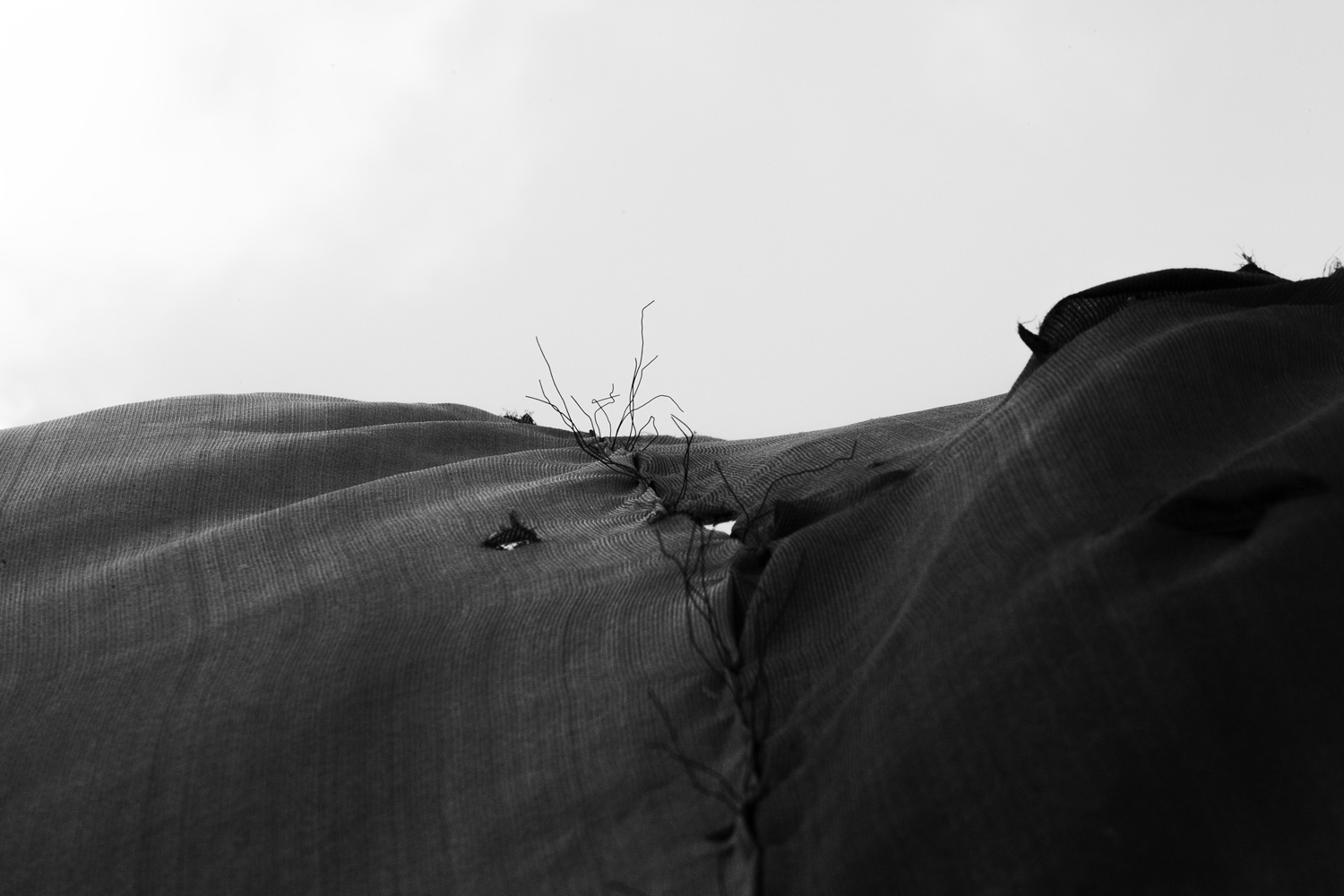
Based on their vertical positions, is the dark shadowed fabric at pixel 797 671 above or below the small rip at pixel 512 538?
below

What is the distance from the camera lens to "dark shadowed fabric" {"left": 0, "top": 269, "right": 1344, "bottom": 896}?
1.58 ft

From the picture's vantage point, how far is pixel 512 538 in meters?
0.79

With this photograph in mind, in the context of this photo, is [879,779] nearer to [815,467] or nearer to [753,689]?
[753,689]

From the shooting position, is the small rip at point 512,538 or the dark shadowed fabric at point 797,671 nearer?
the dark shadowed fabric at point 797,671

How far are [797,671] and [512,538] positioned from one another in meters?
0.27

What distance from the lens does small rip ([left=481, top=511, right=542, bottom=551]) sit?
2.54 feet

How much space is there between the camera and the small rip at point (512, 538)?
775 millimetres

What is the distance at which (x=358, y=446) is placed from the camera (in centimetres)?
96

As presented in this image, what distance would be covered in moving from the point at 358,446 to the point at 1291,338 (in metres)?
0.65

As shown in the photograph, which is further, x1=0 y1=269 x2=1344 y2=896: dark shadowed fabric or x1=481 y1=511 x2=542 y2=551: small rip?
x1=481 y1=511 x2=542 y2=551: small rip

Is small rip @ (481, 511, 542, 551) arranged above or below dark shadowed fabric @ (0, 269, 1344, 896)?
above

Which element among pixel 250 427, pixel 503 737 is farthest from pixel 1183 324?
pixel 250 427

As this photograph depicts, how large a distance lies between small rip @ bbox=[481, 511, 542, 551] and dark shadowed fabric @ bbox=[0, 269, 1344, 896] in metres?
0.01

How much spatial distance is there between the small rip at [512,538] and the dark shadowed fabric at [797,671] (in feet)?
0.05
